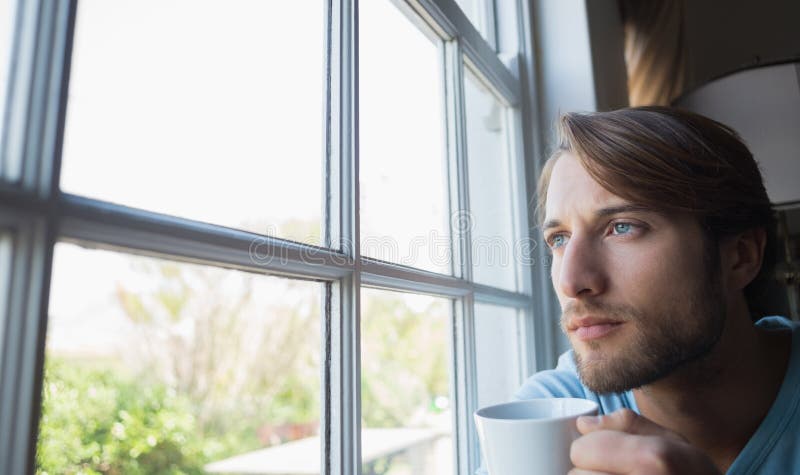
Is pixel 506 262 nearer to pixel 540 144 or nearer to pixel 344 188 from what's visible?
pixel 540 144

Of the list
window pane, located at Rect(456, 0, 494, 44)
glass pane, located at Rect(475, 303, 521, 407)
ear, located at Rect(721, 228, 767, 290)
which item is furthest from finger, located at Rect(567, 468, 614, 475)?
window pane, located at Rect(456, 0, 494, 44)

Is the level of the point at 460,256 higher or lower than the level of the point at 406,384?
higher

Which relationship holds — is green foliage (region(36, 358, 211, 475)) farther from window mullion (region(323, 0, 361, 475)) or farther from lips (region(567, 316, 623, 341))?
lips (region(567, 316, 623, 341))

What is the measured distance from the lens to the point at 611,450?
1.23 ft

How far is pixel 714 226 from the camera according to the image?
730 millimetres

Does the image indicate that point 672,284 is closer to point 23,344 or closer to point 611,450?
point 611,450

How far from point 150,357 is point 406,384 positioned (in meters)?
0.47

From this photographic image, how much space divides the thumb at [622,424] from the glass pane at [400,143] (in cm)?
30

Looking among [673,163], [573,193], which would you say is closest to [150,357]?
[573,193]

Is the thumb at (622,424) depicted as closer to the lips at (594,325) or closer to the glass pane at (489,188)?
the lips at (594,325)

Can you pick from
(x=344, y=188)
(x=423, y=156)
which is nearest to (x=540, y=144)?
(x=423, y=156)

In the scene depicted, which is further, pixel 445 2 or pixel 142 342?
pixel 445 2

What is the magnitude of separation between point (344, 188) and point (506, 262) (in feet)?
1.86

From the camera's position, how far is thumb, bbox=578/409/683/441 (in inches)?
14.7
